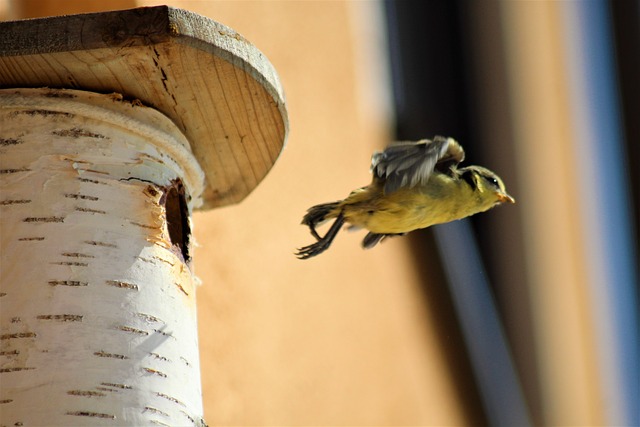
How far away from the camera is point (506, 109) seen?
3.78 m

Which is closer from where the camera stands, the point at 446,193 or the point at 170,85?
the point at 170,85

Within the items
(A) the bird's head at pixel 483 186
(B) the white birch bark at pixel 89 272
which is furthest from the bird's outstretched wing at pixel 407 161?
(B) the white birch bark at pixel 89 272

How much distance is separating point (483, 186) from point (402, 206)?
263 mm

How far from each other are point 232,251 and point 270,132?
845mm

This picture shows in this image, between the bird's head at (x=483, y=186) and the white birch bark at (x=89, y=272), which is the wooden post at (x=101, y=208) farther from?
the bird's head at (x=483, y=186)

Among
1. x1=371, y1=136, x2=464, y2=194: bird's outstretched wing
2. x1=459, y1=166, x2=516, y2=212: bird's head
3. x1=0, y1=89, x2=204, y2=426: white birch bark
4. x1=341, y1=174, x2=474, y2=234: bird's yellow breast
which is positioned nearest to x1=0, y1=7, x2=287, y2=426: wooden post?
x1=0, y1=89, x2=204, y2=426: white birch bark

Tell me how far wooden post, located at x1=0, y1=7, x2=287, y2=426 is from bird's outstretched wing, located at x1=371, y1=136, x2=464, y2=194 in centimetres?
40

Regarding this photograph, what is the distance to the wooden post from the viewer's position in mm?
1437

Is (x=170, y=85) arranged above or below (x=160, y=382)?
above

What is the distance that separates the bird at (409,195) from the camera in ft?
6.61

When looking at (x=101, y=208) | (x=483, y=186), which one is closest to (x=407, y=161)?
(x=483, y=186)

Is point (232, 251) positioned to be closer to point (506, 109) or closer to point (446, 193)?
point (446, 193)

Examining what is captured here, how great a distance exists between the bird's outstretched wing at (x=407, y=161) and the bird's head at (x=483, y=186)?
0.23m

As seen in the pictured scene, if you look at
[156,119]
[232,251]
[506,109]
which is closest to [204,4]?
[232,251]
